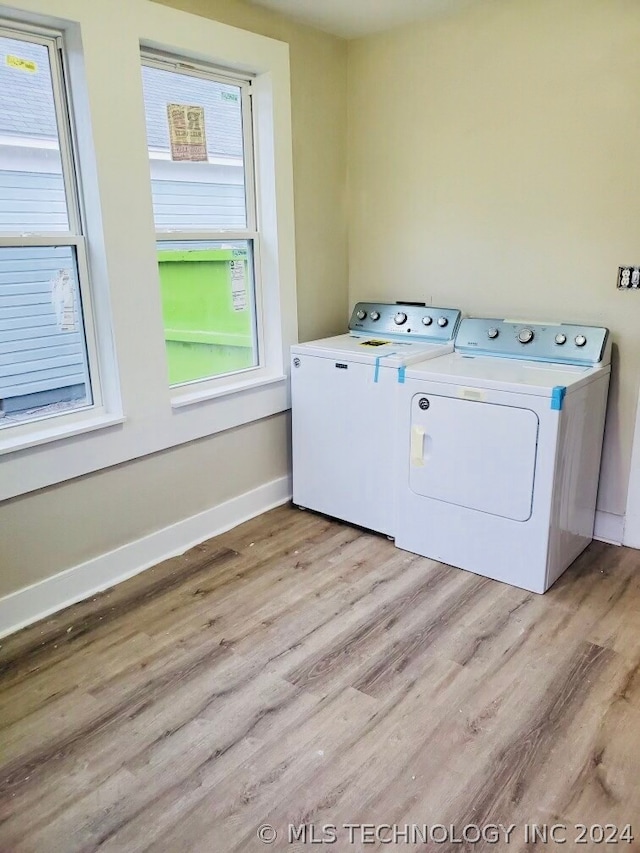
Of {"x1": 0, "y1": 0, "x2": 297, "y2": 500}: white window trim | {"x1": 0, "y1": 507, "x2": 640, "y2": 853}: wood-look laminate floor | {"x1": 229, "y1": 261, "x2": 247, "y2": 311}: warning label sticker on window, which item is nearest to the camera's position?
{"x1": 0, "y1": 507, "x2": 640, "y2": 853}: wood-look laminate floor

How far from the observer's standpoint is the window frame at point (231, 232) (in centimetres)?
261

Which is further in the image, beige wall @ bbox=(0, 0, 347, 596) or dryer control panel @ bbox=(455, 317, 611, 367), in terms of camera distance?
dryer control panel @ bbox=(455, 317, 611, 367)

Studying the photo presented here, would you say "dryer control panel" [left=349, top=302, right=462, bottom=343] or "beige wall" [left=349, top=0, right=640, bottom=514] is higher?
"beige wall" [left=349, top=0, right=640, bottom=514]

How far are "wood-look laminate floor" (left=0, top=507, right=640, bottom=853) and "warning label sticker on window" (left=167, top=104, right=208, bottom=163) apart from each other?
1802 millimetres

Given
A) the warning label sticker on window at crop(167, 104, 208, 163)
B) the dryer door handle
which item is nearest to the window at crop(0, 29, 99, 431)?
the warning label sticker on window at crop(167, 104, 208, 163)

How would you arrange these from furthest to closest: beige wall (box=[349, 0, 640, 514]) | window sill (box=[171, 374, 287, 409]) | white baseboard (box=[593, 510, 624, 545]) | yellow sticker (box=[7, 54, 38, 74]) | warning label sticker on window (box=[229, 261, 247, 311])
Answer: warning label sticker on window (box=[229, 261, 247, 311])
white baseboard (box=[593, 510, 624, 545])
window sill (box=[171, 374, 287, 409])
beige wall (box=[349, 0, 640, 514])
yellow sticker (box=[7, 54, 38, 74])

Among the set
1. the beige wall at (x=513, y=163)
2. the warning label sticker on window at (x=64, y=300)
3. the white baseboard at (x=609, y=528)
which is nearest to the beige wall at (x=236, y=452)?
the beige wall at (x=513, y=163)

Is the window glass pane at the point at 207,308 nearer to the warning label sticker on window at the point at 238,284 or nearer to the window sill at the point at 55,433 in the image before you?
the warning label sticker on window at the point at 238,284

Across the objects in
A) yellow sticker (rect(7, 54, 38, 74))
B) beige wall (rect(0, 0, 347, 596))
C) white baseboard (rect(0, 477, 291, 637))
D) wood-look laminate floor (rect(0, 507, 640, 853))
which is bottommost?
wood-look laminate floor (rect(0, 507, 640, 853))

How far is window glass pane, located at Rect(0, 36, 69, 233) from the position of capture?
6.98 ft

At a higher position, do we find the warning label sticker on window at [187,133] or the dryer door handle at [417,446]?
the warning label sticker on window at [187,133]

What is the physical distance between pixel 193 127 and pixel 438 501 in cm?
194

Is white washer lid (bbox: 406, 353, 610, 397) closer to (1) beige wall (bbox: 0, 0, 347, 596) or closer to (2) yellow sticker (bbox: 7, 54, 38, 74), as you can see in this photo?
(1) beige wall (bbox: 0, 0, 347, 596)

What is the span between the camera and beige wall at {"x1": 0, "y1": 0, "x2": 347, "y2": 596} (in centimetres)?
236
